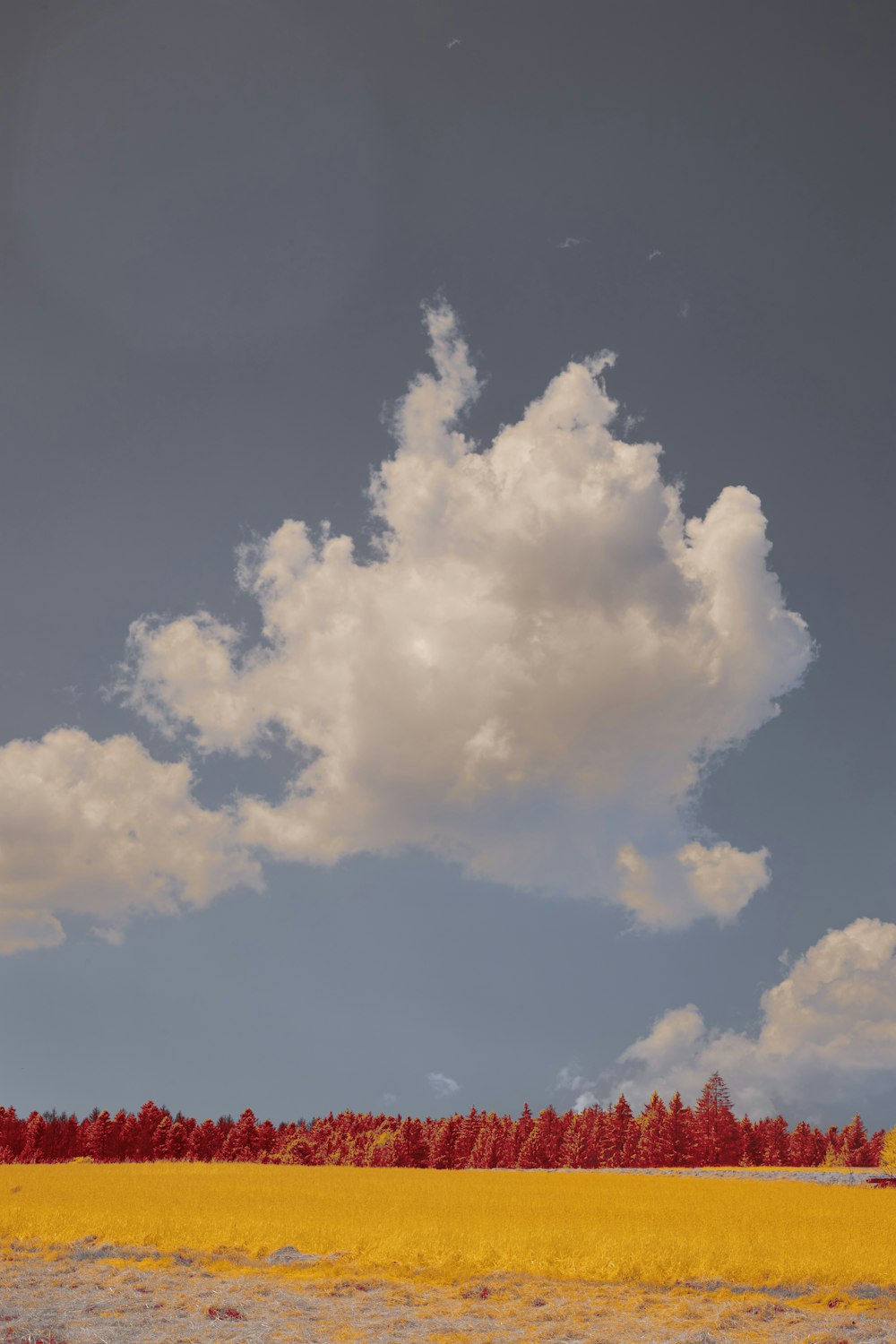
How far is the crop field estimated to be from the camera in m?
17.1

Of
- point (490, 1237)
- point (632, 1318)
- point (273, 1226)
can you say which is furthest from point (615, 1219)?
point (632, 1318)

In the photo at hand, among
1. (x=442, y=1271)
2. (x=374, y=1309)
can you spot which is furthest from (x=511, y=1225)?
(x=374, y=1309)

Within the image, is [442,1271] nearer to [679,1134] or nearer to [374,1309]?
[374,1309]

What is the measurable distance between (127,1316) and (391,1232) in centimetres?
1192

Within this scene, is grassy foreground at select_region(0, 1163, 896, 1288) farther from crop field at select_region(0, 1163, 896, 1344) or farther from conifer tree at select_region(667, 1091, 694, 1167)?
conifer tree at select_region(667, 1091, 694, 1167)

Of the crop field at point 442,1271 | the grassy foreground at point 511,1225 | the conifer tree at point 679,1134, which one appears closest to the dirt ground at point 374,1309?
Answer: the crop field at point 442,1271

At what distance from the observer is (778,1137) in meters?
108

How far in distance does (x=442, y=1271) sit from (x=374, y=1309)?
149 inches

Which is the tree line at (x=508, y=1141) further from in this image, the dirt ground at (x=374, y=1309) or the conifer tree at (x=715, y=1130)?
the dirt ground at (x=374, y=1309)

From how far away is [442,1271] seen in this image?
21.6m

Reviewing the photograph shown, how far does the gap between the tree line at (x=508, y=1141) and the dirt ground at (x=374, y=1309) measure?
84.9m

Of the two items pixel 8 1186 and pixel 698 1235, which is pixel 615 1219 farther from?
pixel 8 1186

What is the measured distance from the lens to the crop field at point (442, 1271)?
17.1 meters

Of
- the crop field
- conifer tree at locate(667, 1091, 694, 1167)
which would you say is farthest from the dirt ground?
conifer tree at locate(667, 1091, 694, 1167)
